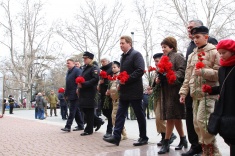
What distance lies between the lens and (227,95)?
3.58 m

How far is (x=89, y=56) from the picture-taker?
340 inches

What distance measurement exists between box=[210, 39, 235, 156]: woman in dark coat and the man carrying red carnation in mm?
661

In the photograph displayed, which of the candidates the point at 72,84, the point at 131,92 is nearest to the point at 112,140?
the point at 131,92

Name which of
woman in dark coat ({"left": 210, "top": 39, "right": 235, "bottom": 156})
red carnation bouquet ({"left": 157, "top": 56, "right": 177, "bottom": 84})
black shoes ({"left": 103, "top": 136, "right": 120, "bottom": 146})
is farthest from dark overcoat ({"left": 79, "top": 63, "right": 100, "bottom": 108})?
woman in dark coat ({"left": 210, "top": 39, "right": 235, "bottom": 156})

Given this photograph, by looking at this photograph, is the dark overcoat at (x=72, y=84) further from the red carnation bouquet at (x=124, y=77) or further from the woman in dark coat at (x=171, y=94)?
the woman in dark coat at (x=171, y=94)

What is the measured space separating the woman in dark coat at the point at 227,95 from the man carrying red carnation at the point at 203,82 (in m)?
0.66

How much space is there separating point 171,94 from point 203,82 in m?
1.10

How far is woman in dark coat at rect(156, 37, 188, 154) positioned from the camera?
5.62 meters

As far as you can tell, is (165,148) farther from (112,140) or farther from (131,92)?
(131,92)

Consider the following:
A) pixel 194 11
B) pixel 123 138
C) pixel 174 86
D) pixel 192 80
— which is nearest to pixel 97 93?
pixel 123 138

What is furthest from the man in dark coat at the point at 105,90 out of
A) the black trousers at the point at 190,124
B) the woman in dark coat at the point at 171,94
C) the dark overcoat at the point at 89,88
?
the black trousers at the point at 190,124

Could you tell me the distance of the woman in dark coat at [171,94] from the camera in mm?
5625

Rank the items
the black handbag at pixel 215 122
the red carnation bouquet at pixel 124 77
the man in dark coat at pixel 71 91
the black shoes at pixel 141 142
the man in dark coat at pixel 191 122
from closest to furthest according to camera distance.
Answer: the black handbag at pixel 215 122 < the man in dark coat at pixel 191 122 < the red carnation bouquet at pixel 124 77 < the black shoes at pixel 141 142 < the man in dark coat at pixel 71 91

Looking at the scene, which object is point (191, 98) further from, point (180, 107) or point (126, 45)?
point (126, 45)
